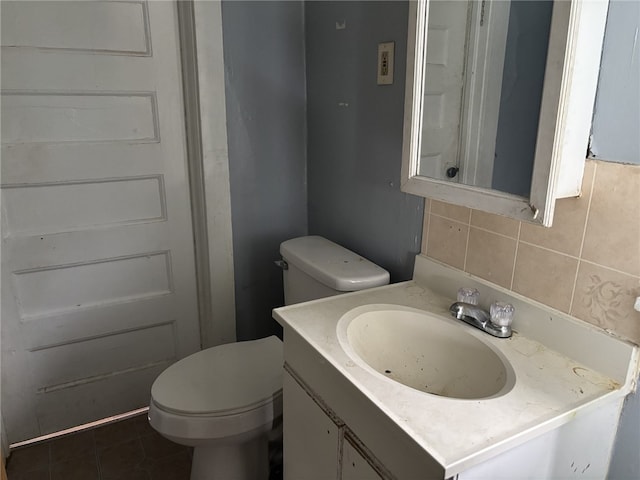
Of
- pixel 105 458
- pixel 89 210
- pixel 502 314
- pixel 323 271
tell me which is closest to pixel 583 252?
pixel 502 314

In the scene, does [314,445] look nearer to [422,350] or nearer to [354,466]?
[354,466]

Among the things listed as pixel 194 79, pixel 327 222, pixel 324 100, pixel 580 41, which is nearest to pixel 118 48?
pixel 194 79

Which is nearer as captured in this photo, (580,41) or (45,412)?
(580,41)

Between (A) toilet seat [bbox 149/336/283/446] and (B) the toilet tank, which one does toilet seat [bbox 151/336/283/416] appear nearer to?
(A) toilet seat [bbox 149/336/283/446]

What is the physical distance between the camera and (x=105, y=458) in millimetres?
1812

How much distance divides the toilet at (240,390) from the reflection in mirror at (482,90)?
464mm

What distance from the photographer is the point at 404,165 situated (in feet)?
3.91

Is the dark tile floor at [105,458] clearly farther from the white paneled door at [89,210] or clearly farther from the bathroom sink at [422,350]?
the bathroom sink at [422,350]

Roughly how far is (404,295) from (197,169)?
95 cm

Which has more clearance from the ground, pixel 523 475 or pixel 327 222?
pixel 327 222

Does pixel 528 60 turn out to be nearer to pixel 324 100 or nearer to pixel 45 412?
pixel 324 100

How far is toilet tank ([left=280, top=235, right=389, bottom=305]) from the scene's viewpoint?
1.41m

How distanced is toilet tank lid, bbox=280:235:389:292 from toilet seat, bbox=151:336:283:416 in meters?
0.32

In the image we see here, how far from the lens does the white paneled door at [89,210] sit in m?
1.61
